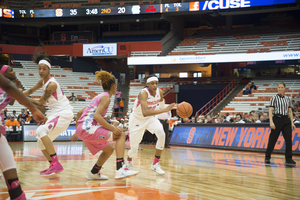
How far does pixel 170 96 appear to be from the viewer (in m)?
27.4

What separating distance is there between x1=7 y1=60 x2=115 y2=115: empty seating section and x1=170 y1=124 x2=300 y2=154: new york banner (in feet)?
43.7

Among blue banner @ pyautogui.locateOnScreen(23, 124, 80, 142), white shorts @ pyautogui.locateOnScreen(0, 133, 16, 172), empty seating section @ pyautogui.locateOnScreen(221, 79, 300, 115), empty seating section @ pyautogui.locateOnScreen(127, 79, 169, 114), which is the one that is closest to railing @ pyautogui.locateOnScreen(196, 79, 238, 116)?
empty seating section @ pyautogui.locateOnScreen(221, 79, 300, 115)

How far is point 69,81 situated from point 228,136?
2061 centimetres

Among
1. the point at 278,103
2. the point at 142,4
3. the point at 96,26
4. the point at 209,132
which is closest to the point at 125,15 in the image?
the point at 142,4

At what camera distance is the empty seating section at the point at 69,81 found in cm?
2763

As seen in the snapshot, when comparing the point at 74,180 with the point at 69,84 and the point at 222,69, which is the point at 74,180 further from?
the point at 222,69

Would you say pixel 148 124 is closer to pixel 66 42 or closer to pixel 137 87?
pixel 137 87

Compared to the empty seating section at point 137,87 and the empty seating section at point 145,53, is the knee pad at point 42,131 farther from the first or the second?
the empty seating section at point 145,53

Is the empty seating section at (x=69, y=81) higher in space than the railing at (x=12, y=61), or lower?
lower

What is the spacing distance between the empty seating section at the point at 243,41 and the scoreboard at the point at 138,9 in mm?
3175

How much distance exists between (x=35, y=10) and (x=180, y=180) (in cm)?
2991

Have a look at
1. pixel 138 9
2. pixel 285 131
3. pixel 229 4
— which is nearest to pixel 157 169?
pixel 285 131

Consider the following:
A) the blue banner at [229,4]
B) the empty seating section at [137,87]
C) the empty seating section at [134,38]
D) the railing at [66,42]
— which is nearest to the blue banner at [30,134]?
the empty seating section at [137,87]

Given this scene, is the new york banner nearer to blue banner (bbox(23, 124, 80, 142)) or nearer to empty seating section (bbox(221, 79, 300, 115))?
blue banner (bbox(23, 124, 80, 142))
